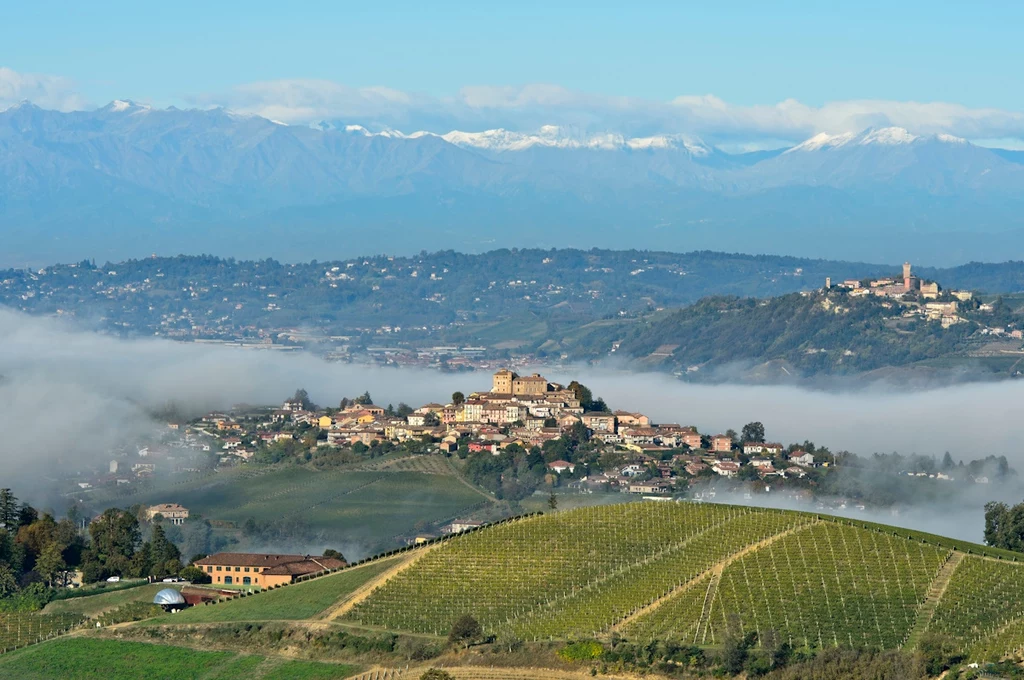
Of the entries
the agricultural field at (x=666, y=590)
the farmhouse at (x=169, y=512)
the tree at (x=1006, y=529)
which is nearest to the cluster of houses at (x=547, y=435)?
the farmhouse at (x=169, y=512)

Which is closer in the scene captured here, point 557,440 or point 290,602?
point 290,602

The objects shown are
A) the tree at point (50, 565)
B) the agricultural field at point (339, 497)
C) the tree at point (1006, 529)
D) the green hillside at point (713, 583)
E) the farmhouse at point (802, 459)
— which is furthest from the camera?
the farmhouse at point (802, 459)

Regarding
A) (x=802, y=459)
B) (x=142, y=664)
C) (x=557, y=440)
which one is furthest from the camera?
(x=802, y=459)

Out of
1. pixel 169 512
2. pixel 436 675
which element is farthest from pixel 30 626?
pixel 169 512

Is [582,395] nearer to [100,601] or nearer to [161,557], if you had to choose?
[161,557]

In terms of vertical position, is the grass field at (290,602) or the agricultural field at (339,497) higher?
the grass field at (290,602)

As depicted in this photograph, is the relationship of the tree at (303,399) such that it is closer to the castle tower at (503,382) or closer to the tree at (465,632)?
the castle tower at (503,382)

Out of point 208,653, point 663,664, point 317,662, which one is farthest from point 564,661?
point 208,653
